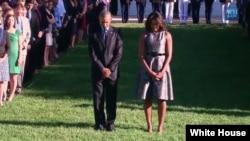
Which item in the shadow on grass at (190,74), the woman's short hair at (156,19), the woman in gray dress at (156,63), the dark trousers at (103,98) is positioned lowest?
the shadow on grass at (190,74)

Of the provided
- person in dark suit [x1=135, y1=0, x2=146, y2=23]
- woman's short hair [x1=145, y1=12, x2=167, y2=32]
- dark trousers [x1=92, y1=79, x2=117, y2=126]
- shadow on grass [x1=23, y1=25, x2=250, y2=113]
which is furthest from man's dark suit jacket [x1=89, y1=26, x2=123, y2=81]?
person in dark suit [x1=135, y1=0, x2=146, y2=23]

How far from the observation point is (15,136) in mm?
12055

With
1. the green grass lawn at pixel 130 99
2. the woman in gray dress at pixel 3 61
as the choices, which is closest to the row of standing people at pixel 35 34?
the woman in gray dress at pixel 3 61

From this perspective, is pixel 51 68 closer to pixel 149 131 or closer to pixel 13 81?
pixel 13 81

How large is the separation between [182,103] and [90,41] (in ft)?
11.5

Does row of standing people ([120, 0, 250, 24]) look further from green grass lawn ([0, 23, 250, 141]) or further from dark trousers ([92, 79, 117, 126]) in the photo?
dark trousers ([92, 79, 117, 126])

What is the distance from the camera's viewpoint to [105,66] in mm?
12484

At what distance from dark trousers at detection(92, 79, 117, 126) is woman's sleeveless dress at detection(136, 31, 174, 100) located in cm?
48

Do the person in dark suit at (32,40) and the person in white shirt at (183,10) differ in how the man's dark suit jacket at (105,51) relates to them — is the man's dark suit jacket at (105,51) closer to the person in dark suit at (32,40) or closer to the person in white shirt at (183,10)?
the person in dark suit at (32,40)

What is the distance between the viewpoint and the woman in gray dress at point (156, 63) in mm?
12172

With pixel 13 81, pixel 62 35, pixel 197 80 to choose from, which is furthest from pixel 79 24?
pixel 13 81

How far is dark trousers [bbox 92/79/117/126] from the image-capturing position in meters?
12.5

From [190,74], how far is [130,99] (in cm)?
399

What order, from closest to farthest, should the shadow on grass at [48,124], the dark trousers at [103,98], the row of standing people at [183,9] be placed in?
the dark trousers at [103,98] < the shadow on grass at [48,124] < the row of standing people at [183,9]
